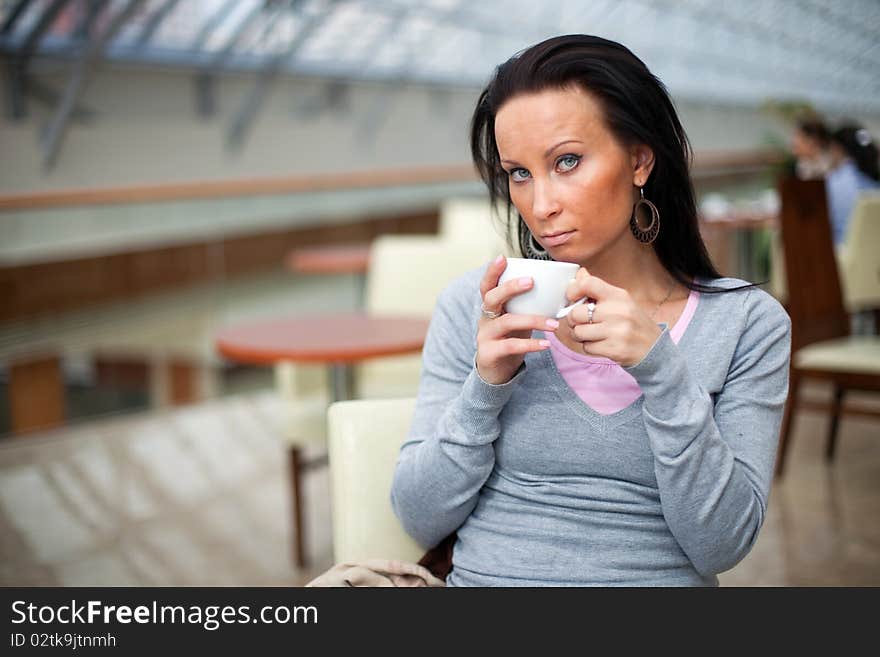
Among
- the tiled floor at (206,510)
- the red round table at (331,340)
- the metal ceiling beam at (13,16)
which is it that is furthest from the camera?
the metal ceiling beam at (13,16)

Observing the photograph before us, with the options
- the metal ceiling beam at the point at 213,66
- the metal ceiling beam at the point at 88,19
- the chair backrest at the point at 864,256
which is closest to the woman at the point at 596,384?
the chair backrest at the point at 864,256

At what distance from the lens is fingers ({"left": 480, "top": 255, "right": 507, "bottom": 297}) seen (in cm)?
94

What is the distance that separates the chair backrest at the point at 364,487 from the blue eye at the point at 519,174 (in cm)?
36

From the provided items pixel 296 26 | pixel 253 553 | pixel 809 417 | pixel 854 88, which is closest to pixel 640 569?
pixel 253 553

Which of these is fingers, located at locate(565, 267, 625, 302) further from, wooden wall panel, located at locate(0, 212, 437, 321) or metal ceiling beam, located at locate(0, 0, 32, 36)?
metal ceiling beam, located at locate(0, 0, 32, 36)

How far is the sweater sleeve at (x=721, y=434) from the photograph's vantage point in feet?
3.13

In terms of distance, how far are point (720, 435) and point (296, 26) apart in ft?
31.2

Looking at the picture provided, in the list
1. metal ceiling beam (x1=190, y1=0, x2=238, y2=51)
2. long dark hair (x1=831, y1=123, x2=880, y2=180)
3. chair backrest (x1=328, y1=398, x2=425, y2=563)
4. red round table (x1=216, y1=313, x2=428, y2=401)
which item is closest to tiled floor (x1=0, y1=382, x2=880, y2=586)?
red round table (x1=216, y1=313, x2=428, y2=401)

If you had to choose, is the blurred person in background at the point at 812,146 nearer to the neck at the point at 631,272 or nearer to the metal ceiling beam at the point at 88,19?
the neck at the point at 631,272

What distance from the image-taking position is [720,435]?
103 cm

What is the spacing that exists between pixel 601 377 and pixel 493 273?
0.22m

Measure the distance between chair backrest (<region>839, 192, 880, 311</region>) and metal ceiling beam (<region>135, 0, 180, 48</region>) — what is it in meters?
6.51

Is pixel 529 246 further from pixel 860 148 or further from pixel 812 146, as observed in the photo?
pixel 812 146

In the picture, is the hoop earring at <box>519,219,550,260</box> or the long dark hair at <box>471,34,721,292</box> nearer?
the long dark hair at <box>471,34,721,292</box>
